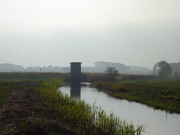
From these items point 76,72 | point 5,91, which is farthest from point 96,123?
point 76,72

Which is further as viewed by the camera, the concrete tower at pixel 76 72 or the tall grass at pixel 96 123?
the concrete tower at pixel 76 72

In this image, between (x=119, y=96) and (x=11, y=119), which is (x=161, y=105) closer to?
(x=119, y=96)

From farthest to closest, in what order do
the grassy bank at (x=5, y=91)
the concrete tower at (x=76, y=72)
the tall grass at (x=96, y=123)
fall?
the concrete tower at (x=76, y=72), the grassy bank at (x=5, y=91), the tall grass at (x=96, y=123)

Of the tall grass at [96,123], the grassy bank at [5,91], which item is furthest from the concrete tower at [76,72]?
the tall grass at [96,123]

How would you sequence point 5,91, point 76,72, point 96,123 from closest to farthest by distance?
point 96,123, point 5,91, point 76,72

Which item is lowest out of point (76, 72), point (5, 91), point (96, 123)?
point (96, 123)

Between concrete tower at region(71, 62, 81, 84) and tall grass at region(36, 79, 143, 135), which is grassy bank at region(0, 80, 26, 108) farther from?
concrete tower at region(71, 62, 81, 84)

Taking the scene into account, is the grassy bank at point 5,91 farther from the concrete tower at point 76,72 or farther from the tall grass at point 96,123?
the concrete tower at point 76,72

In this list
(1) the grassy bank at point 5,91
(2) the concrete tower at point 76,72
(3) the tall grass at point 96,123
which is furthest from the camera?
(2) the concrete tower at point 76,72

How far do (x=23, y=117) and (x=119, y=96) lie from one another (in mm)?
16105

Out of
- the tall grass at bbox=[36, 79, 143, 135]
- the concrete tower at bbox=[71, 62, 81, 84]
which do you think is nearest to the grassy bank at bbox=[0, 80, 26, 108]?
the tall grass at bbox=[36, 79, 143, 135]

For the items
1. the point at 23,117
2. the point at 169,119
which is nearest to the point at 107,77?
the point at 169,119

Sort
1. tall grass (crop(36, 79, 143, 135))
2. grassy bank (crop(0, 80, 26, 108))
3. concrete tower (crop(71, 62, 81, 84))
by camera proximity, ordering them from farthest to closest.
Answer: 1. concrete tower (crop(71, 62, 81, 84))
2. grassy bank (crop(0, 80, 26, 108))
3. tall grass (crop(36, 79, 143, 135))

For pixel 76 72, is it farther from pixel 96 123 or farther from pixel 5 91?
pixel 96 123
